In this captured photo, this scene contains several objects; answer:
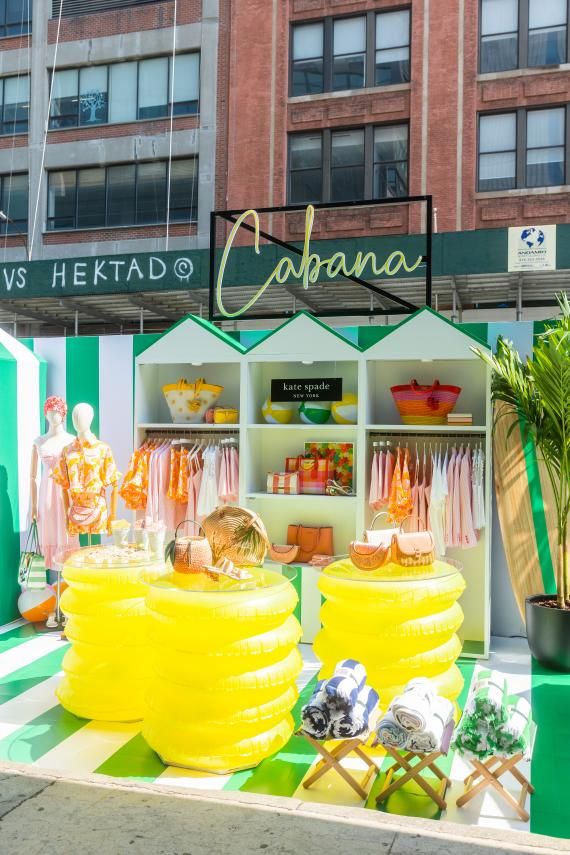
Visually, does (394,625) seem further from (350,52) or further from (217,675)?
(350,52)

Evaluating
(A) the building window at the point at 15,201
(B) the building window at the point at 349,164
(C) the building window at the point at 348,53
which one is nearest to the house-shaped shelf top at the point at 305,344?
(B) the building window at the point at 349,164

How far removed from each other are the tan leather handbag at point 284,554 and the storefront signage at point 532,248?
498 centimetres

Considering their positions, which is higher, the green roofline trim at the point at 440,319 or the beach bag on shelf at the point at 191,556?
the green roofline trim at the point at 440,319

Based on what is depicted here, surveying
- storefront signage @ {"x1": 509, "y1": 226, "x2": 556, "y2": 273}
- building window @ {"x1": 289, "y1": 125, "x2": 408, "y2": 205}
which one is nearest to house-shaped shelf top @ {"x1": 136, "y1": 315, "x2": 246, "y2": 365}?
storefront signage @ {"x1": 509, "y1": 226, "x2": 556, "y2": 273}

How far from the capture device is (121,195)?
16438 mm

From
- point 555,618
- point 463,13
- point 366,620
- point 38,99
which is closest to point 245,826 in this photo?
point 366,620

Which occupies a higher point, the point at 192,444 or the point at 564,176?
the point at 564,176

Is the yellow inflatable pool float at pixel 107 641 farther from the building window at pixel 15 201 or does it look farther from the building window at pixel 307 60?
the building window at pixel 15 201

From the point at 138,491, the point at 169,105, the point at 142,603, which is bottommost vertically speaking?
the point at 142,603

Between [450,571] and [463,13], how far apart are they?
12965 mm

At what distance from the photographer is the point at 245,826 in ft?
7.79

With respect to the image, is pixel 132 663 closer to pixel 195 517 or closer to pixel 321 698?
pixel 321 698

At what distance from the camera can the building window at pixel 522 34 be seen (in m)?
13.6

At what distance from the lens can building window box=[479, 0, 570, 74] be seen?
13.6 metres
